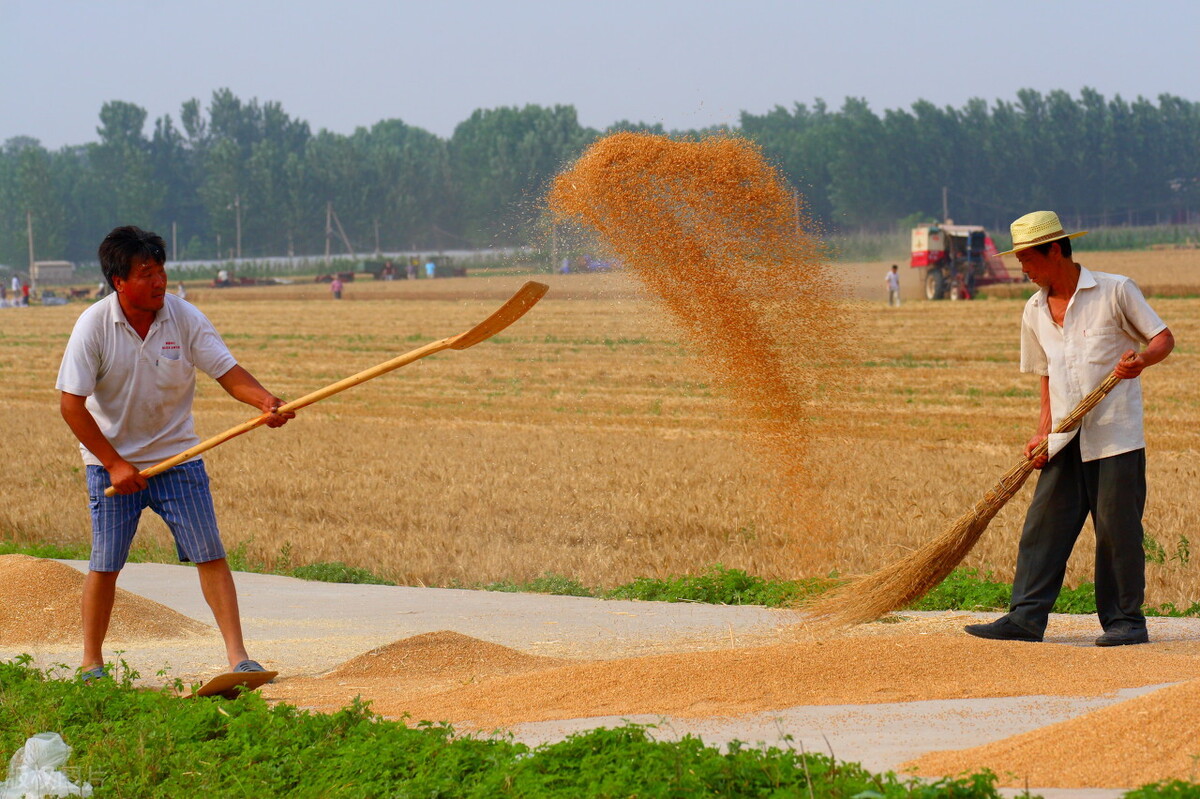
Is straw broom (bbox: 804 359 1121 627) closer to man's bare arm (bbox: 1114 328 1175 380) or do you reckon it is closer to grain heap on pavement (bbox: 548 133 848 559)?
man's bare arm (bbox: 1114 328 1175 380)

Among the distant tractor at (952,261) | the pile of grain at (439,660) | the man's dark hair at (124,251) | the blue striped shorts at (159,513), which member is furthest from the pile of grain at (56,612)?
the distant tractor at (952,261)

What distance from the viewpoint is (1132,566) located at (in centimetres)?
552

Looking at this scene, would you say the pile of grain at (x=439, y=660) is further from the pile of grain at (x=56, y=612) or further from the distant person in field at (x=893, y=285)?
the distant person in field at (x=893, y=285)

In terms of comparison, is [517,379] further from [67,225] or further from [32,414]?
[67,225]

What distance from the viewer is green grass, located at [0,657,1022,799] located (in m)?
3.44

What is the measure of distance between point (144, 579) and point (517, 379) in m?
12.4

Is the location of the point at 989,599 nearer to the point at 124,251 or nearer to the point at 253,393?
the point at 253,393

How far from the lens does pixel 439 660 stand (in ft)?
18.6

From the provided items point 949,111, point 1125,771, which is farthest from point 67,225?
point 1125,771

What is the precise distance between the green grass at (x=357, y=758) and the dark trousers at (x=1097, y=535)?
2.24 meters

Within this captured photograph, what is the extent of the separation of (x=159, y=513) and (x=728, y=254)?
9.81ft

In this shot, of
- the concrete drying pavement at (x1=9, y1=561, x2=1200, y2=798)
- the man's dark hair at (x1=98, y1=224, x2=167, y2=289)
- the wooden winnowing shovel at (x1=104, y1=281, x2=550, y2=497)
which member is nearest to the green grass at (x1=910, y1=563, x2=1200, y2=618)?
the concrete drying pavement at (x1=9, y1=561, x2=1200, y2=798)

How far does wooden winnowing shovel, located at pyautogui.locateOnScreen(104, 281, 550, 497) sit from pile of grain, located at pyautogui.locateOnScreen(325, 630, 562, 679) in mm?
1097

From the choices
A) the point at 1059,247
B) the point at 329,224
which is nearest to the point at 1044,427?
the point at 1059,247
